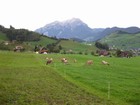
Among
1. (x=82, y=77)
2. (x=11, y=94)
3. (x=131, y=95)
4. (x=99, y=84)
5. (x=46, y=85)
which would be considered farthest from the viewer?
(x=82, y=77)

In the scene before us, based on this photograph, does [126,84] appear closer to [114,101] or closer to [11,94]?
[114,101]

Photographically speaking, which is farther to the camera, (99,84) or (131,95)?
(99,84)

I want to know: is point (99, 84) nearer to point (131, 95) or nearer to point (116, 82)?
point (116, 82)

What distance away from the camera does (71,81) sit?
4331 cm

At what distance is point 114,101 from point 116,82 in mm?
11366

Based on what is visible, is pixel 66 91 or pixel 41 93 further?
pixel 66 91

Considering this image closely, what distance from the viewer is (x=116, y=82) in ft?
144

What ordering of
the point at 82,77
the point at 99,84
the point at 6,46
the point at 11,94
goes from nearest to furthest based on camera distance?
1. the point at 11,94
2. the point at 99,84
3. the point at 82,77
4. the point at 6,46

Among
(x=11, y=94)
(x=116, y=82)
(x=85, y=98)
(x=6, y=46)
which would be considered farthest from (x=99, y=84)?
(x=6, y=46)

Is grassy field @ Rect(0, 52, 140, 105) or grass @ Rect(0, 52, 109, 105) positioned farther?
grassy field @ Rect(0, 52, 140, 105)

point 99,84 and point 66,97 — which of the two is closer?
point 66,97

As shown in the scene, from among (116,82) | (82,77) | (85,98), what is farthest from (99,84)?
(85,98)

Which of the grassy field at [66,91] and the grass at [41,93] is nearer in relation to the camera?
the grass at [41,93]

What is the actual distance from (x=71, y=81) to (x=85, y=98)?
1084 centimetres
